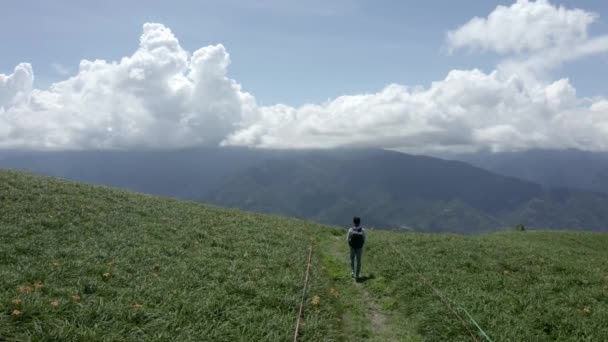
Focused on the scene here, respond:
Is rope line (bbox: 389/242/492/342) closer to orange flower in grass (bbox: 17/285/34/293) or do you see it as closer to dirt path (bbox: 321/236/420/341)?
dirt path (bbox: 321/236/420/341)

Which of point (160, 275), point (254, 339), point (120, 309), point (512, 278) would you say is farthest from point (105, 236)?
point (512, 278)

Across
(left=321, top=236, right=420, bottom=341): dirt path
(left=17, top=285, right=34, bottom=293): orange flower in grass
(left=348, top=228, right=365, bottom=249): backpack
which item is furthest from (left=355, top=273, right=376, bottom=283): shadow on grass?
(left=17, top=285, right=34, bottom=293): orange flower in grass

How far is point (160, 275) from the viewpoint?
53.2 feet

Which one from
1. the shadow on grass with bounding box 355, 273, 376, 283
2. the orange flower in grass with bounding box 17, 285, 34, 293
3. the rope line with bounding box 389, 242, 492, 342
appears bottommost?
the shadow on grass with bounding box 355, 273, 376, 283

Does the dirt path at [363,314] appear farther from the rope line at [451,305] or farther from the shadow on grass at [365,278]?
the rope line at [451,305]

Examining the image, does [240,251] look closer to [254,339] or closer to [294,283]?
[294,283]

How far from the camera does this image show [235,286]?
15828mm

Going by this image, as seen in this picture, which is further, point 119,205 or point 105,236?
point 119,205

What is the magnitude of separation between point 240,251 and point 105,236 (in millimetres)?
7085

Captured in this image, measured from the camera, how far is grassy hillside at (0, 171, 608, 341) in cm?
1180

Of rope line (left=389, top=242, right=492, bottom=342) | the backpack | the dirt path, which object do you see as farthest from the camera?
the backpack

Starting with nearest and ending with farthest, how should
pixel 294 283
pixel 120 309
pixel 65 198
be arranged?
pixel 120 309 → pixel 294 283 → pixel 65 198

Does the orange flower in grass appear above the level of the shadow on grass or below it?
above

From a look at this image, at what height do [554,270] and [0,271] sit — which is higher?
[0,271]
